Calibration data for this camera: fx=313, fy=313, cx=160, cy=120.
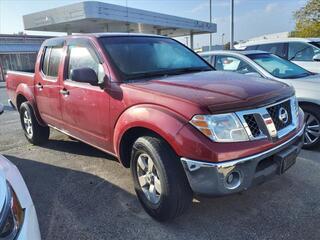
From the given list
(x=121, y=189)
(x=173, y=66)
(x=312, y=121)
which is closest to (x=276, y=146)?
(x=173, y=66)

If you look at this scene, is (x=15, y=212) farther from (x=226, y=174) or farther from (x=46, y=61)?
(x=46, y=61)

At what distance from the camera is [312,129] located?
4.75 meters

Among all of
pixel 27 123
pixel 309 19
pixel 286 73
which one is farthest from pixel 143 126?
pixel 309 19

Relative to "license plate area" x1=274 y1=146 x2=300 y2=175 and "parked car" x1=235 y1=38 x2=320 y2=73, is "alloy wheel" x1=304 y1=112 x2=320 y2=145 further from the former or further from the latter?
"parked car" x1=235 y1=38 x2=320 y2=73

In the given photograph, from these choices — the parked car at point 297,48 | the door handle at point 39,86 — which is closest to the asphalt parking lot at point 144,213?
the door handle at point 39,86

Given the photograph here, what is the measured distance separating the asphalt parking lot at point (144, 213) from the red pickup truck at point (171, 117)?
0.28 meters

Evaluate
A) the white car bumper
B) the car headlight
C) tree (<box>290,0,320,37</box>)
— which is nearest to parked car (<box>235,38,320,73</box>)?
the white car bumper

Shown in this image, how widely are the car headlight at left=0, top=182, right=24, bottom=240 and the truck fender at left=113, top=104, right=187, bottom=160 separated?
50.9 inches

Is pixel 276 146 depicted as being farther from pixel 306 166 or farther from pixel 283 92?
pixel 306 166

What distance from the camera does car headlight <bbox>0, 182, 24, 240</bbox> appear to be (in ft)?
5.06

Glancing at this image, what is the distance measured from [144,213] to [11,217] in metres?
1.80

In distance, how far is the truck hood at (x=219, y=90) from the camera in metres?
2.62

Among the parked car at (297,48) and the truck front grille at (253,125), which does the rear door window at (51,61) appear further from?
the parked car at (297,48)

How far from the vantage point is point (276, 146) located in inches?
108
